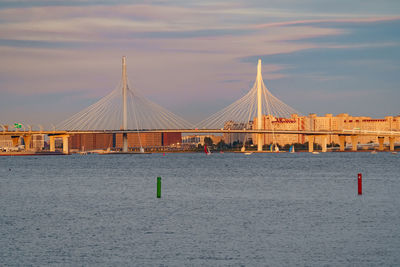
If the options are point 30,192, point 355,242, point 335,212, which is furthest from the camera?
point 30,192

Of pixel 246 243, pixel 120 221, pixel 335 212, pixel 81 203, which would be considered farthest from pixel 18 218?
pixel 335 212

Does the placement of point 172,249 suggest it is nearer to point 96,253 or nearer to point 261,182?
point 96,253

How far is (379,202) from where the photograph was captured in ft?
101

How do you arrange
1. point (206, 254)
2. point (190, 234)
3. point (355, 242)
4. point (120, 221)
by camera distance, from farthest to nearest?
1. point (120, 221)
2. point (190, 234)
3. point (355, 242)
4. point (206, 254)

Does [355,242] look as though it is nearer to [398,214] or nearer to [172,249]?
[172,249]

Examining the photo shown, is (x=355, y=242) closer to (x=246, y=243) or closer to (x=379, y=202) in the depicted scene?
(x=246, y=243)

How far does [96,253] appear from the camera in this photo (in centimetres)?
1805

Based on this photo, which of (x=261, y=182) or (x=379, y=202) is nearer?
(x=379, y=202)

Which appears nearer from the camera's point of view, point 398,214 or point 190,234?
point 190,234

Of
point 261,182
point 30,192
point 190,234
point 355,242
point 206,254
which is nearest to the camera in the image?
point 206,254

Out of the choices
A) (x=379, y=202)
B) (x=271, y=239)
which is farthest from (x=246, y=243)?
(x=379, y=202)

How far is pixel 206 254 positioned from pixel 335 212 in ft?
34.1

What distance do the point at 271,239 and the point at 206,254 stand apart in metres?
2.96

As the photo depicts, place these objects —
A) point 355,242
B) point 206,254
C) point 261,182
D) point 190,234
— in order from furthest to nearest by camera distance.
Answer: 1. point 261,182
2. point 190,234
3. point 355,242
4. point 206,254
